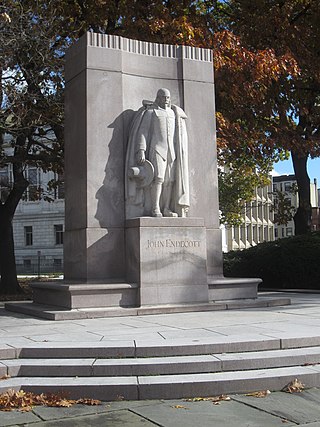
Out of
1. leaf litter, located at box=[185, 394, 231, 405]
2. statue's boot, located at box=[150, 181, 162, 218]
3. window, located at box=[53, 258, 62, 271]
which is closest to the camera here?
leaf litter, located at box=[185, 394, 231, 405]

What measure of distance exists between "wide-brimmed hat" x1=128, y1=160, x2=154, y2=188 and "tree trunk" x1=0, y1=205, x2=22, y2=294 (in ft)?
37.8

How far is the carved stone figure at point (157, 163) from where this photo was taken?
488 inches

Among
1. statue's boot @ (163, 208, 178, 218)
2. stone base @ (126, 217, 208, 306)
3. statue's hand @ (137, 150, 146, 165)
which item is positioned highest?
statue's hand @ (137, 150, 146, 165)

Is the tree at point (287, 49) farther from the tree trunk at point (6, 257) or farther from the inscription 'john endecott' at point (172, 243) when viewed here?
the tree trunk at point (6, 257)

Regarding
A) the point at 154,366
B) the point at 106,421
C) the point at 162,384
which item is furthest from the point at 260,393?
the point at 106,421

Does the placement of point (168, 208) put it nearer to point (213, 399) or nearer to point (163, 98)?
point (163, 98)

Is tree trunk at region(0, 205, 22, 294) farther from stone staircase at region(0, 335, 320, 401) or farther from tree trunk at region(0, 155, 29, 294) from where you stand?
stone staircase at region(0, 335, 320, 401)

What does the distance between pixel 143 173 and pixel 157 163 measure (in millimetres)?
355

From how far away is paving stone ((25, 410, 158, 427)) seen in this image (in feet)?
19.1

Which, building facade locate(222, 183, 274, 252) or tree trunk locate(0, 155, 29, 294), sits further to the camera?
building facade locate(222, 183, 274, 252)

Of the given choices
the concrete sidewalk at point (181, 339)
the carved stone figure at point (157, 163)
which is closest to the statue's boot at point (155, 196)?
the carved stone figure at point (157, 163)

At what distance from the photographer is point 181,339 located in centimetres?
819

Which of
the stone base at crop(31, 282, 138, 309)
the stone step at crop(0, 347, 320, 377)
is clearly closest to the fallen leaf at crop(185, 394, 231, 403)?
the stone step at crop(0, 347, 320, 377)

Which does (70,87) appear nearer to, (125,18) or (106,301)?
(106,301)
